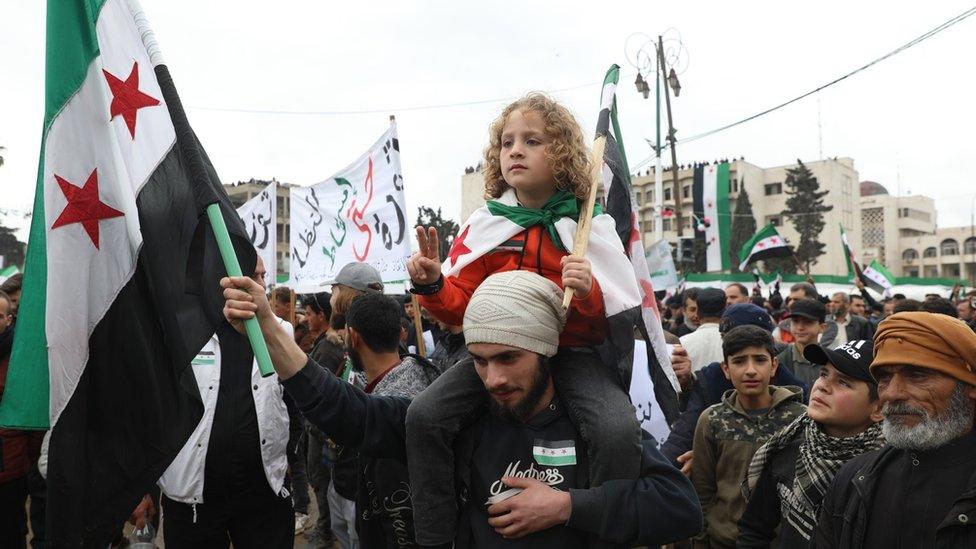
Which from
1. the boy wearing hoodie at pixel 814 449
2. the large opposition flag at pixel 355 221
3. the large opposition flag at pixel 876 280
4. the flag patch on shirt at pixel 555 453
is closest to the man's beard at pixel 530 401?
the flag patch on shirt at pixel 555 453

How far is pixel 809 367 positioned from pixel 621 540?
461 cm

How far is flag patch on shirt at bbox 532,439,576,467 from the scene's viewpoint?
7.63ft

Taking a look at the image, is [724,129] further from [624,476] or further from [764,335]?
[624,476]

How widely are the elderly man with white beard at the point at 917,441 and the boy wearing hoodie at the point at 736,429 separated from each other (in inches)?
50.5

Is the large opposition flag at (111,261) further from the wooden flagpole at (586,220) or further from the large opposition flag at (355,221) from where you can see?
the large opposition flag at (355,221)

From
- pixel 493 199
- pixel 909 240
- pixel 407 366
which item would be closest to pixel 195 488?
pixel 407 366

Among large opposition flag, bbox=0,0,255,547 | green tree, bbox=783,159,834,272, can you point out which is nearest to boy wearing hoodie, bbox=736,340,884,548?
large opposition flag, bbox=0,0,255,547

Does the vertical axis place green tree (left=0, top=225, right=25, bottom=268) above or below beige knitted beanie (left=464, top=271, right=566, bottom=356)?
above

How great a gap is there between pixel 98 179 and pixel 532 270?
157 cm

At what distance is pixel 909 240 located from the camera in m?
100

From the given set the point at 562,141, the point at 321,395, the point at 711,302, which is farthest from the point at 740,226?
the point at 321,395

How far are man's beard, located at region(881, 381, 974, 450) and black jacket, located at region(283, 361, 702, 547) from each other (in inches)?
27.4

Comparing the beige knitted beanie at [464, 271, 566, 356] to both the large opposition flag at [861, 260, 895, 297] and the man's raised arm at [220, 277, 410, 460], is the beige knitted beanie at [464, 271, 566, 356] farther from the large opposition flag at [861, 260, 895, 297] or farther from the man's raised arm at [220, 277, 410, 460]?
the large opposition flag at [861, 260, 895, 297]

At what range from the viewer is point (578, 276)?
89.3 inches
